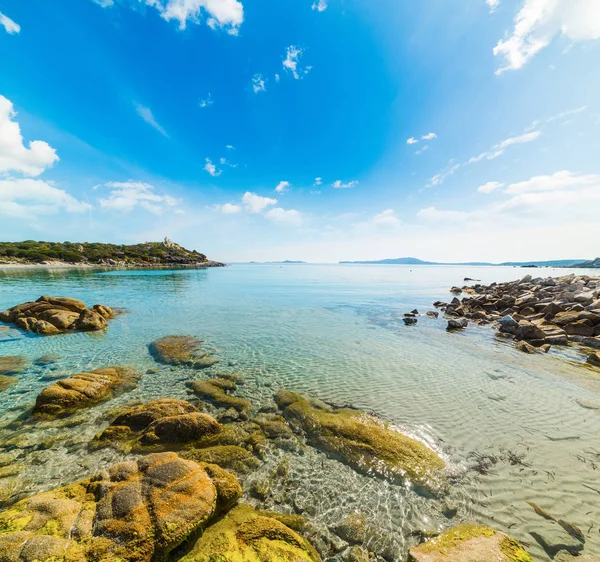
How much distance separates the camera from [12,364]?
14.1 m

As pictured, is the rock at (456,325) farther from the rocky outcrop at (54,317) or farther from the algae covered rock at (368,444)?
the rocky outcrop at (54,317)

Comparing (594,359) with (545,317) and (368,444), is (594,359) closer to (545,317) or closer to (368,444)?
(545,317)

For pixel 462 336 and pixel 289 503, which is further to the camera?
pixel 462 336

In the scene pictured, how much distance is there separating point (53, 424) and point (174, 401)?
4.05 metres

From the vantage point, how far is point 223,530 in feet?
16.5

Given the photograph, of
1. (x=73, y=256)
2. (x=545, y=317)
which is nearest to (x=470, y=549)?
(x=545, y=317)

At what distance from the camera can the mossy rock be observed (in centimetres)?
445

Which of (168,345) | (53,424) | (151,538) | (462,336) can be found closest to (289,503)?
(151,538)

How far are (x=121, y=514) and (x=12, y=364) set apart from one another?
15.9m

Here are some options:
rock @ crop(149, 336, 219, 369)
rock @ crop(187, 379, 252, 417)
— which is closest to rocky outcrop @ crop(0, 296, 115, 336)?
rock @ crop(149, 336, 219, 369)

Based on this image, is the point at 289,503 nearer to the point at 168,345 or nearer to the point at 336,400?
the point at 336,400

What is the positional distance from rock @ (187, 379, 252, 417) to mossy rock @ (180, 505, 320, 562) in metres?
5.23

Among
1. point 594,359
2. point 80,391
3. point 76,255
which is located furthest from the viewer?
point 76,255

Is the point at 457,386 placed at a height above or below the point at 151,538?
below
